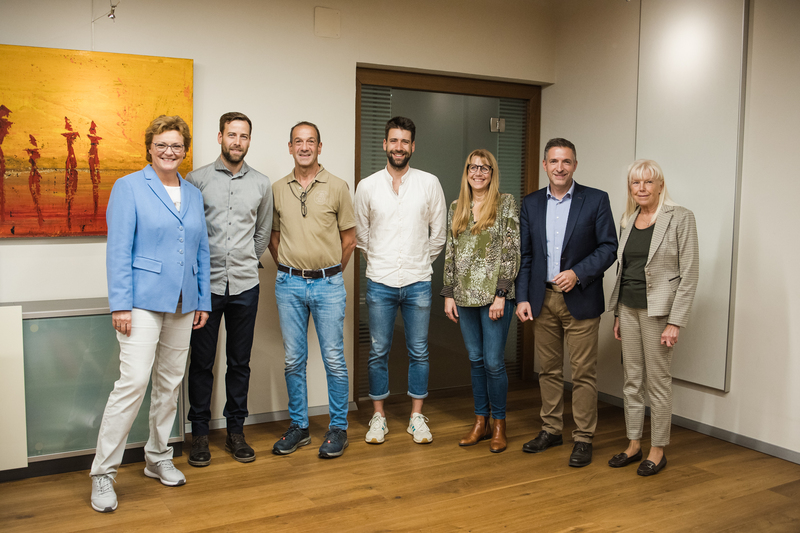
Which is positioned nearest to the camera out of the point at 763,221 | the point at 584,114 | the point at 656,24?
the point at 763,221

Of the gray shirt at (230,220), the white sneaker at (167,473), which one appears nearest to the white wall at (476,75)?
the gray shirt at (230,220)

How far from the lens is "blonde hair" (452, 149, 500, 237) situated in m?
3.37

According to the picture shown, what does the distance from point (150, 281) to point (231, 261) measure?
1.68 feet

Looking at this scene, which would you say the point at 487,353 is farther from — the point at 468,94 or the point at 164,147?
the point at 468,94

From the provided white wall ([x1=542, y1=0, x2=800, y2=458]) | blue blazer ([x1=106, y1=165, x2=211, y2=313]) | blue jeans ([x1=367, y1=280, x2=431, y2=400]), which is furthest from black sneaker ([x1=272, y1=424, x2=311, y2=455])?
white wall ([x1=542, y1=0, x2=800, y2=458])

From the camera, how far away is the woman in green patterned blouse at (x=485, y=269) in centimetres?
338

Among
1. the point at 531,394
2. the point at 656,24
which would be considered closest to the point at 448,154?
the point at 656,24

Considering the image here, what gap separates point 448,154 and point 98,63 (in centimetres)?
240

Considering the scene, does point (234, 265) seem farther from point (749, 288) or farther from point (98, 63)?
point (749, 288)

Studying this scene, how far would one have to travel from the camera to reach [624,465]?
3.25 metres

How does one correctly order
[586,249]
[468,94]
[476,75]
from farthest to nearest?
[468,94], [476,75], [586,249]

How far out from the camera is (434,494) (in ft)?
9.52

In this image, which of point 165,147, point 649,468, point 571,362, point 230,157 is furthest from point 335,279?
point 649,468

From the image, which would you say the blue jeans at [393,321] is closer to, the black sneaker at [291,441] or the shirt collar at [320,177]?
the black sneaker at [291,441]
